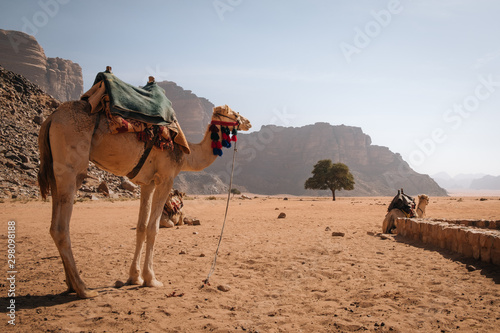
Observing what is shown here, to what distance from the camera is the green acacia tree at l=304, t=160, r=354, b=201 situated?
58812mm

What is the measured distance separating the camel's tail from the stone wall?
8362 mm

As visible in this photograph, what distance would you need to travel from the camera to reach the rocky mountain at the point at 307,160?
5832 inches

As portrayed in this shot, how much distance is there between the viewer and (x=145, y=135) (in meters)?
5.54

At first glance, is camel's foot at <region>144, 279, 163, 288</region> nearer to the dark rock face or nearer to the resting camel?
the resting camel

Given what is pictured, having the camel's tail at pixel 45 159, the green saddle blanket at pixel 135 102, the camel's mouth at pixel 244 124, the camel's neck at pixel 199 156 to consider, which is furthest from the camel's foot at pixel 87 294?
the camel's mouth at pixel 244 124

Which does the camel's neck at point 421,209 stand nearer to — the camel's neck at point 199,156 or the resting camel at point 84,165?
the camel's neck at point 199,156

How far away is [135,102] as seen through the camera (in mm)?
5523

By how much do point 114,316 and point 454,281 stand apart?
575 cm

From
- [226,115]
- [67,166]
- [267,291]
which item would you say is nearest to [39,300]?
[67,166]

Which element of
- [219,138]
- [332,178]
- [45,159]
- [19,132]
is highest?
[19,132]

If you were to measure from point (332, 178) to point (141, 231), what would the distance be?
184ft

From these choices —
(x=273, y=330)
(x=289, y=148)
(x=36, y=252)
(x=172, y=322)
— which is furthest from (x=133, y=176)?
(x=289, y=148)

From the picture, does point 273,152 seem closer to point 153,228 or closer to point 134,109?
point 153,228

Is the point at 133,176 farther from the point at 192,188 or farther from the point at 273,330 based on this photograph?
the point at 192,188
